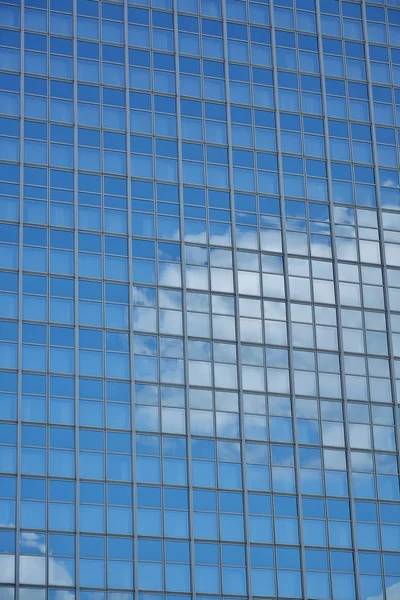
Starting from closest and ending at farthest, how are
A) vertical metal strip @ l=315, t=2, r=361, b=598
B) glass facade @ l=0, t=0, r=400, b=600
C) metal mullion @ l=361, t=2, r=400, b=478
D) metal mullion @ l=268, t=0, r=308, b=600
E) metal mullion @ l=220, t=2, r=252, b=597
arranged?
glass facade @ l=0, t=0, r=400, b=600 → metal mullion @ l=220, t=2, r=252, b=597 → metal mullion @ l=268, t=0, r=308, b=600 → vertical metal strip @ l=315, t=2, r=361, b=598 → metal mullion @ l=361, t=2, r=400, b=478

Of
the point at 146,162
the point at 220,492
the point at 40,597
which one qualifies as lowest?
the point at 40,597

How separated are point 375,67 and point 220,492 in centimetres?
2730

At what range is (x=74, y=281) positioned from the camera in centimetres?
6906

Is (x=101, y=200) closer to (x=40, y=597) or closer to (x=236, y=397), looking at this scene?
(x=236, y=397)

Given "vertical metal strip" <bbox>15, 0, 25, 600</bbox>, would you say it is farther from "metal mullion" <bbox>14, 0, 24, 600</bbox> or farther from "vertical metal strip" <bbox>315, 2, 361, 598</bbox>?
"vertical metal strip" <bbox>315, 2, 361, 598</bbox>

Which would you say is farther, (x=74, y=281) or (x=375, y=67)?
(x=375, y=67)

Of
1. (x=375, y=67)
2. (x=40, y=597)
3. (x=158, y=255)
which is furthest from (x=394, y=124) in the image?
(x=40, y=597)

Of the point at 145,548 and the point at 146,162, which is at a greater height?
the point at 146,162

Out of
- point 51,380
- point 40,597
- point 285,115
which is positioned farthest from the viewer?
point 285,115

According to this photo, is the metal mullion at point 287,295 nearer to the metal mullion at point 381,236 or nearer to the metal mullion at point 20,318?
the metal mullion at point 381,236

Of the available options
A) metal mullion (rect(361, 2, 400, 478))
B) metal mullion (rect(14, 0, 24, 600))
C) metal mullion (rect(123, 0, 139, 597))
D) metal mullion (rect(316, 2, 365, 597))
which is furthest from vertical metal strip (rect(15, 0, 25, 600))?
metal mullion (rect(361, 2, 400, 478))

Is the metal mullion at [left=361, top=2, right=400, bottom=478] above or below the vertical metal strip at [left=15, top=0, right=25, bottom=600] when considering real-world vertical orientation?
above

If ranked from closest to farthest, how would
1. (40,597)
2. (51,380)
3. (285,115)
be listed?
(40,597), (51,380), (285,115)

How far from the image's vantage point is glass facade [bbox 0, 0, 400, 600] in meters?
65.2
